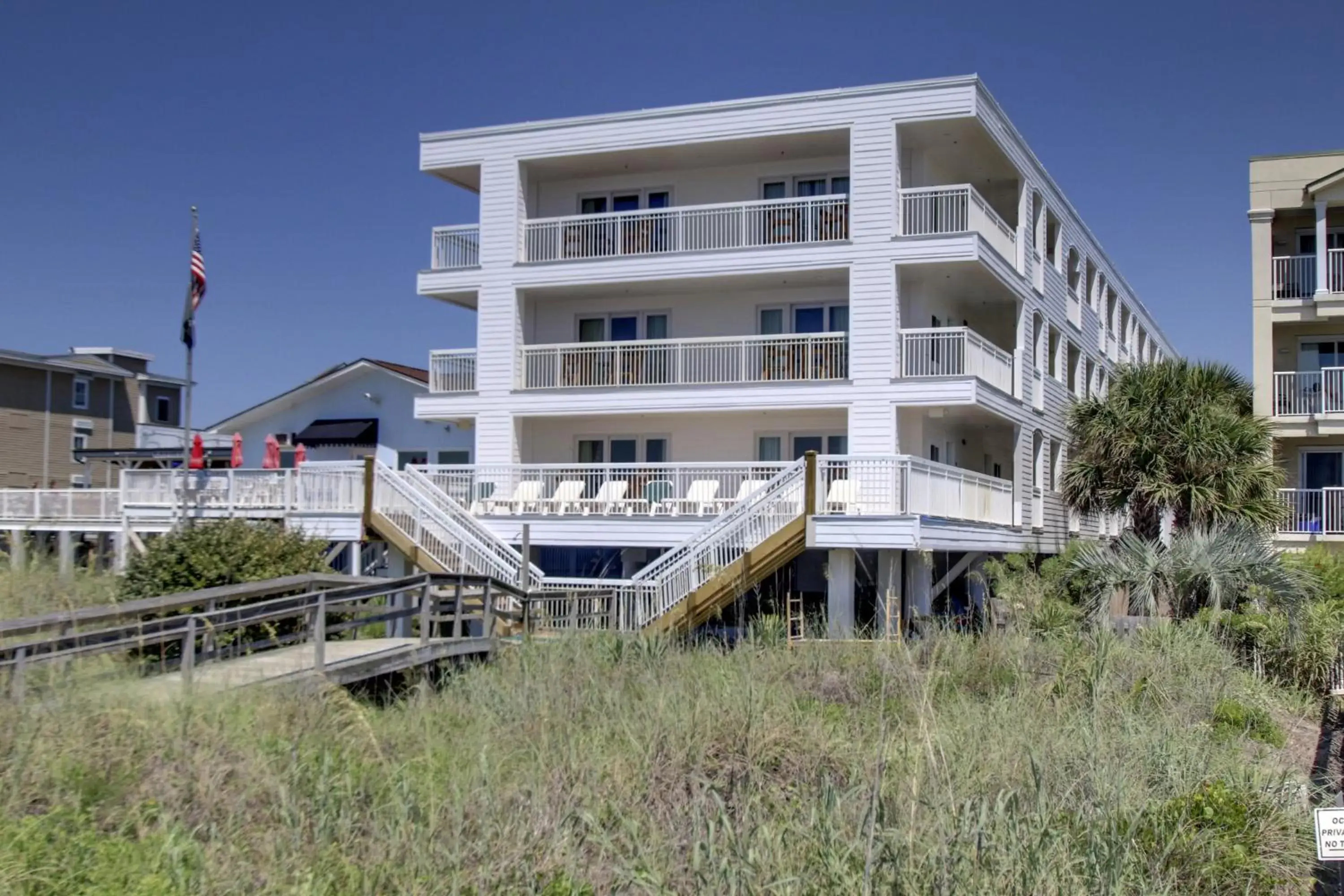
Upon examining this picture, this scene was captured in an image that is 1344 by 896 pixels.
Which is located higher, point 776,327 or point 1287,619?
point 776,327

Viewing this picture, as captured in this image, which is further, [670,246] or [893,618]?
[670,246]

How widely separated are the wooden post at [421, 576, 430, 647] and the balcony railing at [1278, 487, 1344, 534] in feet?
71.4

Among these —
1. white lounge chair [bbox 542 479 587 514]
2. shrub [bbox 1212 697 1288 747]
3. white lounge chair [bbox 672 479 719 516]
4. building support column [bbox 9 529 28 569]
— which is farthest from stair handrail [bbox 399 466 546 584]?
shrub [bbox 1212 697 1288 747]

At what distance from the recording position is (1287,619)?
59.5 feet

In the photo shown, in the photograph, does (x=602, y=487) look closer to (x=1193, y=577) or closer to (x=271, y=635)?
(x=1193, y=577)

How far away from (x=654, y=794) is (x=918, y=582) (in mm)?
16803

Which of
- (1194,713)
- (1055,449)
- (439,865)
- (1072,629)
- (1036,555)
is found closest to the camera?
(439,865)

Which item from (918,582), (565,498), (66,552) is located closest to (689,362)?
(565,498)

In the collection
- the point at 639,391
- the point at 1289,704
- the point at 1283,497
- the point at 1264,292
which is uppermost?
the point at 1264,292

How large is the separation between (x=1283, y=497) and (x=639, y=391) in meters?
16.0

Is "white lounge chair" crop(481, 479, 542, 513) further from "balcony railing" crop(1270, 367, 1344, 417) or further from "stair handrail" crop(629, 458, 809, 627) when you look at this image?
"balcony railing" crop(1270, 367, 1344, 417)

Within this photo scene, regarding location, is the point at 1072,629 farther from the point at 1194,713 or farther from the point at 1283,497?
the point at 1283,497

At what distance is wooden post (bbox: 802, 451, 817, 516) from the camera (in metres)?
22.2

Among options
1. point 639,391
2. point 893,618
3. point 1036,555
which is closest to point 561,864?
point 893,618
